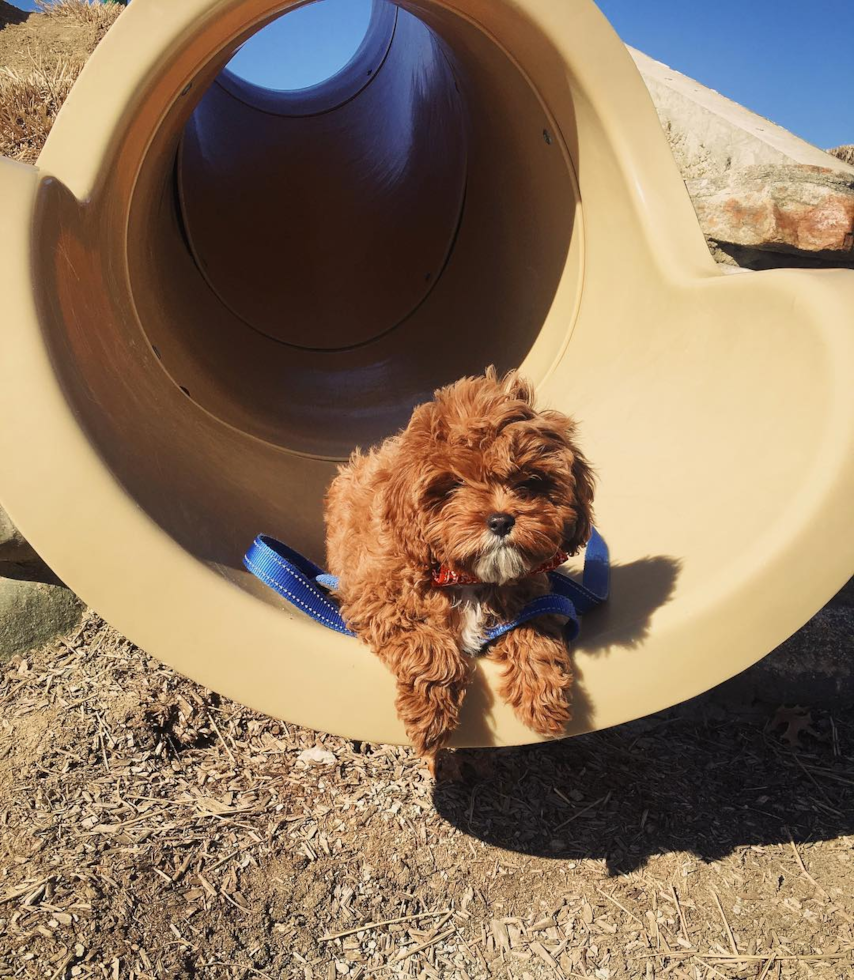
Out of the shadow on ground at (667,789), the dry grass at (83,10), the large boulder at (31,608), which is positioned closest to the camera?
the shadow on ground at (667,789)

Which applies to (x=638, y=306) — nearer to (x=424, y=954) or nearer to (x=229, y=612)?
(x=229, y=612)

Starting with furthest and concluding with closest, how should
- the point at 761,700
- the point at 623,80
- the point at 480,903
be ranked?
the point at 761,700, the point at 623,80, the point at 480,903

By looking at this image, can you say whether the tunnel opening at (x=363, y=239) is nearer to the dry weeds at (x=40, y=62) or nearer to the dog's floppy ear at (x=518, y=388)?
the dry weeds at (x=40, y=62)

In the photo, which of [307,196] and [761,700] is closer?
[761,700]

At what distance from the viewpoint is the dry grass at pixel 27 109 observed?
5570 mm

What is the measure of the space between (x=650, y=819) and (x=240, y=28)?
3366 mm

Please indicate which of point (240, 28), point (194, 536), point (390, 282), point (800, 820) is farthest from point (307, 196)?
point (800, 820)

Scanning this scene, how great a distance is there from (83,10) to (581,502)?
24.9 feet

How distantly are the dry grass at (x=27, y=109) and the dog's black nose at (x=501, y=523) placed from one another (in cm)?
486

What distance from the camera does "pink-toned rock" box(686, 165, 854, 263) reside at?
14.3 ft

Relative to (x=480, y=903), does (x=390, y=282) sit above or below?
above

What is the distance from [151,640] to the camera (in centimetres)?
215

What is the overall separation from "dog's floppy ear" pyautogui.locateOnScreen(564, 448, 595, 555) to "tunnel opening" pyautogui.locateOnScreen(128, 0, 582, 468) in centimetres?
199

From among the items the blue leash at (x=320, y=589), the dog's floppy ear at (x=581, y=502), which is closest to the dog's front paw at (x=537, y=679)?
the blue leash at (x=320, y=589)
